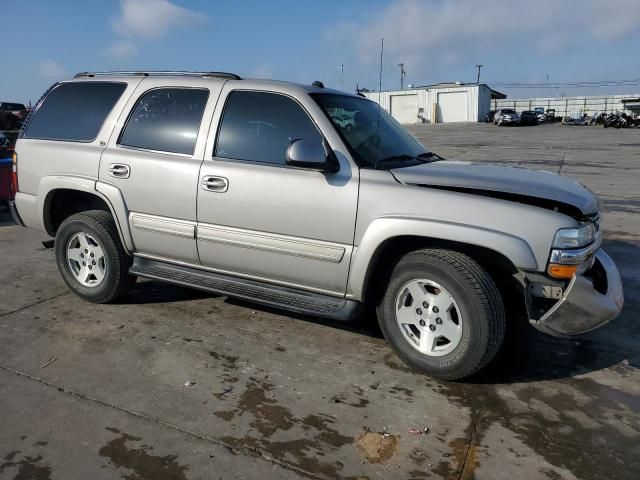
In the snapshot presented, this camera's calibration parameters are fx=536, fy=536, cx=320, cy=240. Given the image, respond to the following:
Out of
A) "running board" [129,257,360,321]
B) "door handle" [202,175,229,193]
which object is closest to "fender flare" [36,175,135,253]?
"running board" [129,257,360,321]

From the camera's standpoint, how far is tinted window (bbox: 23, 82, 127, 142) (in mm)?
4539

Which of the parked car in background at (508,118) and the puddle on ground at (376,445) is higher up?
→ the parked car in background at (508,118)

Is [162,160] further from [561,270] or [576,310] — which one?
[576,310]

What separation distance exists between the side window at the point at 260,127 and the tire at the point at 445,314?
1175 mm

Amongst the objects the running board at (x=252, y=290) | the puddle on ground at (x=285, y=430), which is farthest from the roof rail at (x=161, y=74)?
the puddle on ground at (x=285, y=430)

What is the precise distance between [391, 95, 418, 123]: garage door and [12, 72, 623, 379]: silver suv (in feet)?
195

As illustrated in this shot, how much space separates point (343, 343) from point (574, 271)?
1.67m

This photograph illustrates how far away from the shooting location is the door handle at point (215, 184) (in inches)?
152

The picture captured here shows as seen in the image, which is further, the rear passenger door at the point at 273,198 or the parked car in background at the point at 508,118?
the parked car in background at the point at 508,118

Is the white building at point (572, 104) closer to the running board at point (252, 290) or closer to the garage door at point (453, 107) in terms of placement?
the garage door at point (453, 107)

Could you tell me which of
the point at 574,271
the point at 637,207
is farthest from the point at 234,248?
the point at 637,207

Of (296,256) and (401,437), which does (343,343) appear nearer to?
(296,256)

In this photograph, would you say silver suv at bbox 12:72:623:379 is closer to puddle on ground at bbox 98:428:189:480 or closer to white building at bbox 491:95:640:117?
puddle on ground at bbox 98:428:189:480

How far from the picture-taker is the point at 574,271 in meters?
3.07
